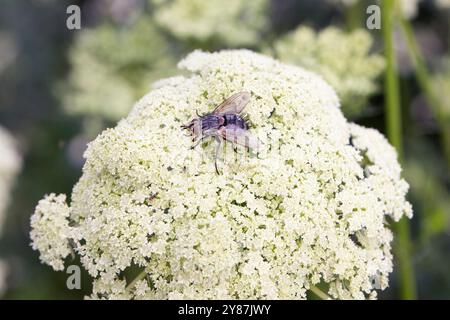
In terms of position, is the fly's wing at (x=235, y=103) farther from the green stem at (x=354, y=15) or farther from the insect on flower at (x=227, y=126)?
the green stem at (x=354, y=15)

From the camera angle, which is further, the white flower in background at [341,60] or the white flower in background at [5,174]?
the white flower in background at [5,174]

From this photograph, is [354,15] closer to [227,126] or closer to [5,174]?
[227,126]

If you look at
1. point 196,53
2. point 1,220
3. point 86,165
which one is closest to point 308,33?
point 196,53

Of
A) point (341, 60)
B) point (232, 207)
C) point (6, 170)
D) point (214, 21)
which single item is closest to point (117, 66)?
point (214, 21)

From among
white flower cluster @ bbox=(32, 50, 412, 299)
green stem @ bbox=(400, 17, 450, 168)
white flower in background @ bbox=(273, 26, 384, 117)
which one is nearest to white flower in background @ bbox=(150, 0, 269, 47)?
white flower in background @ bbox=(273, 26, 384, 117)

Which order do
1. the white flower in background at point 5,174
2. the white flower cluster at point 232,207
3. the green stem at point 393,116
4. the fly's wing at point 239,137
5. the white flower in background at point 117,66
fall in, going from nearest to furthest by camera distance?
1. the white flower cluster at point 232,207
2. the fly's wing at point 239,137
3. the green stem at point 393,116
4. the white flower in background at point 117,66
5. the white flower in background at point 5,174

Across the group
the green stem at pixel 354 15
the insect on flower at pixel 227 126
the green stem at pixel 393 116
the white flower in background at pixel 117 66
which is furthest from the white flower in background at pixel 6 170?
the green stem at pixel 393 116
